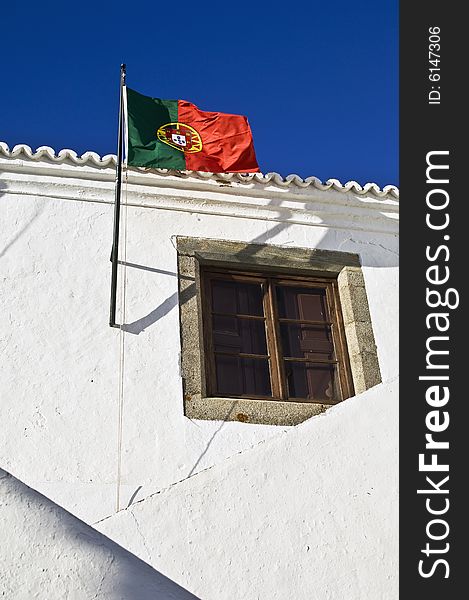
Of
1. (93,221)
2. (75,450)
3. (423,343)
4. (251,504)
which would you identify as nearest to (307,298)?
(93,221)

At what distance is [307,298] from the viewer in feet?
21.7

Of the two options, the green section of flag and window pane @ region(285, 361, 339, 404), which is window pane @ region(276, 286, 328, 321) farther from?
the green section of flag

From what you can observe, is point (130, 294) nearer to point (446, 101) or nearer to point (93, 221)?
point (93, 221)

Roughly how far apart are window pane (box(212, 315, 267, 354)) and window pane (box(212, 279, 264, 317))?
0.08m

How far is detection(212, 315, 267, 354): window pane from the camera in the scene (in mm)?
6176

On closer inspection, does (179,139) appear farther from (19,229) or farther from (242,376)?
(242,376)

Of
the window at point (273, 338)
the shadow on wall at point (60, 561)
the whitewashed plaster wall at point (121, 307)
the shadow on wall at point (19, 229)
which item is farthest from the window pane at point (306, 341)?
the shadow on wall at point (60, 561)

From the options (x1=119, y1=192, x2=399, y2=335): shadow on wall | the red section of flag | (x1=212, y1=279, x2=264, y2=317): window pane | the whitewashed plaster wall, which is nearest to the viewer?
the whitewashed plaster wall

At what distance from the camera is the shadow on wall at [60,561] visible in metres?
2.29

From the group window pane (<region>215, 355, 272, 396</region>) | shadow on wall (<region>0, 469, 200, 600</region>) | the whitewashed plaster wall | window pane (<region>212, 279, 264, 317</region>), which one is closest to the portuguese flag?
the whitewashed plaster wall

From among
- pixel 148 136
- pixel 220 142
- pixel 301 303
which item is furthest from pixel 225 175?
pixel 301 303

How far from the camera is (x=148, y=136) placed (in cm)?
650

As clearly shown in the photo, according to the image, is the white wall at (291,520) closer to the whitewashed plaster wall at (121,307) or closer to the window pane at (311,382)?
the whitewashed plaster wall at (121,307)

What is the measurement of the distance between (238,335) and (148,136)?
152 cm
